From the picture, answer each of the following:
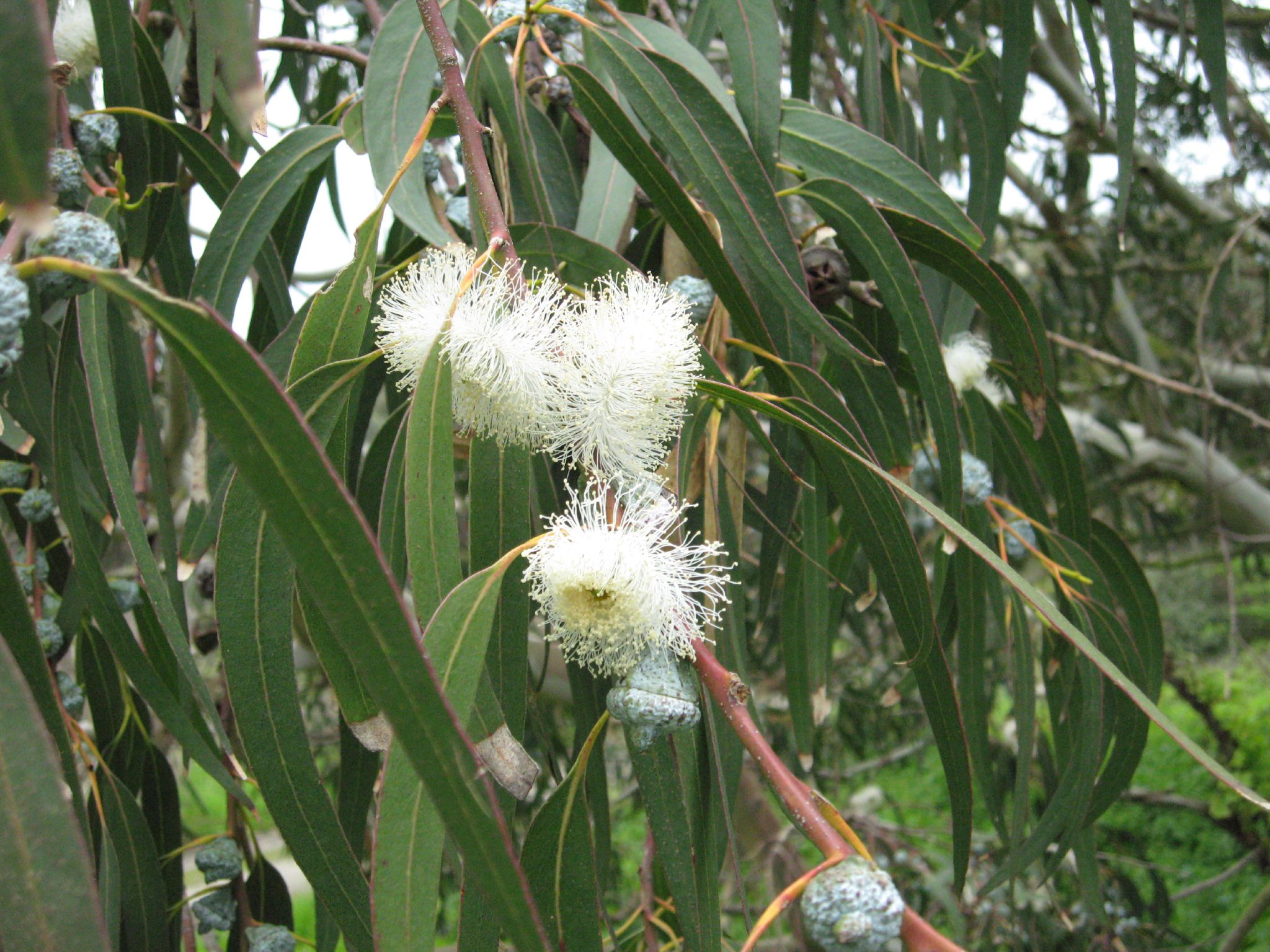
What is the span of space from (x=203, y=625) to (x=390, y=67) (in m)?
1.20

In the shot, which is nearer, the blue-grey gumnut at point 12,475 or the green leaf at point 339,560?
the green leaf at point 339,560

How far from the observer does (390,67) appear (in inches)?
34.0

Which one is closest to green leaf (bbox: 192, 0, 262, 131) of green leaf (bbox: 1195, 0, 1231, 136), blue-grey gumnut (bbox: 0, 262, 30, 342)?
blue-grey gumnut (bbox: 0, 262, 30, 342)

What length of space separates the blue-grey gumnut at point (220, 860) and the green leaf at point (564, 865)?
22.1 inches

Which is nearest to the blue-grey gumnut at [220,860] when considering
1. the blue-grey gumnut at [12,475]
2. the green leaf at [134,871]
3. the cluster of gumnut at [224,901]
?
the cluster of gumnut at [224,901]

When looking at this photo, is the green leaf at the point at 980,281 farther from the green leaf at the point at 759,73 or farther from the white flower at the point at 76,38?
the white flower at the point at 76,38

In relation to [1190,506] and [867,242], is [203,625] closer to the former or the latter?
[867,242]

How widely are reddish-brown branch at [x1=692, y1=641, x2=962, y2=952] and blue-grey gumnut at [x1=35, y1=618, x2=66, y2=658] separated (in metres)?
0.69

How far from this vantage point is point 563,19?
43.7 inches

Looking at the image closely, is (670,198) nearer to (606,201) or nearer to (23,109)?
(606,201)

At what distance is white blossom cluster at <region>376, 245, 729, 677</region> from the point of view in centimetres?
62

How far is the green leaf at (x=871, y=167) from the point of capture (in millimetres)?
963

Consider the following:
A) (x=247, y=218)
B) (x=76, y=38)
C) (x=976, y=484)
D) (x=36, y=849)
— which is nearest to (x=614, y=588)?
(x=36, y=849)

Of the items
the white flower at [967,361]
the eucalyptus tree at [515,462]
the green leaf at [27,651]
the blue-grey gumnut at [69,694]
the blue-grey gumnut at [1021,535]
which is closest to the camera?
the eucalyptus tree at [515,462]
